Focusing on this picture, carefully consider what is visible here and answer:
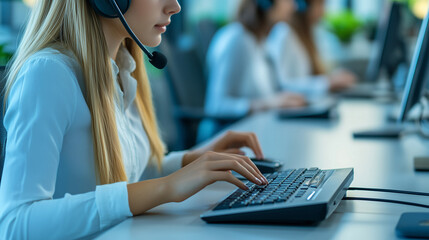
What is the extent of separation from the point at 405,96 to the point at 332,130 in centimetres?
49

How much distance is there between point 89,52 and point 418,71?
801 mm

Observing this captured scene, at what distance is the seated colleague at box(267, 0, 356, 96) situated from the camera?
356 centimetres

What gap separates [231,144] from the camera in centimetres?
131

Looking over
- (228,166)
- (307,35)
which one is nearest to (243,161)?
(228,166)

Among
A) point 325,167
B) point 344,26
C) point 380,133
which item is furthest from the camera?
point 344,26

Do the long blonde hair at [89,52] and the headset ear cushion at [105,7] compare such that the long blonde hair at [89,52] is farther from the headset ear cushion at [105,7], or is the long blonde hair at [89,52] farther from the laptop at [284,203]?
the laptop at [284,203]

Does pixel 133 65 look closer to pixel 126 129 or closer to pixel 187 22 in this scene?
pixel 126 129

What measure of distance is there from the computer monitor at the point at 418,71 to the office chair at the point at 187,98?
1.13 m

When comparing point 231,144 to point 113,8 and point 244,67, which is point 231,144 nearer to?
point 113,8

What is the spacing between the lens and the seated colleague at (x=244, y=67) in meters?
2.63

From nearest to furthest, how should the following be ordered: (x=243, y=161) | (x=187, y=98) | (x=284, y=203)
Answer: (x=284, y=203), (x=243, y=161), (x=187, y=98)

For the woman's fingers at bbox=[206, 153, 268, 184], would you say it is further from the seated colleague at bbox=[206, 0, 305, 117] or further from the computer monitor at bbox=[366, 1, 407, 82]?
the computer monitor at bbox=[366, 1, 407, 82]

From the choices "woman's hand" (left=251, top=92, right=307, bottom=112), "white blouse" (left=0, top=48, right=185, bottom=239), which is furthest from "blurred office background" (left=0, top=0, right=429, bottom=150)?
"white blouse" (left=0, top=48, right=185, bottom=239)

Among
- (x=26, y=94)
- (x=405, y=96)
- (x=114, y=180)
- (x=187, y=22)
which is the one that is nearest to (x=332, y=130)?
(x=405, y=96)
